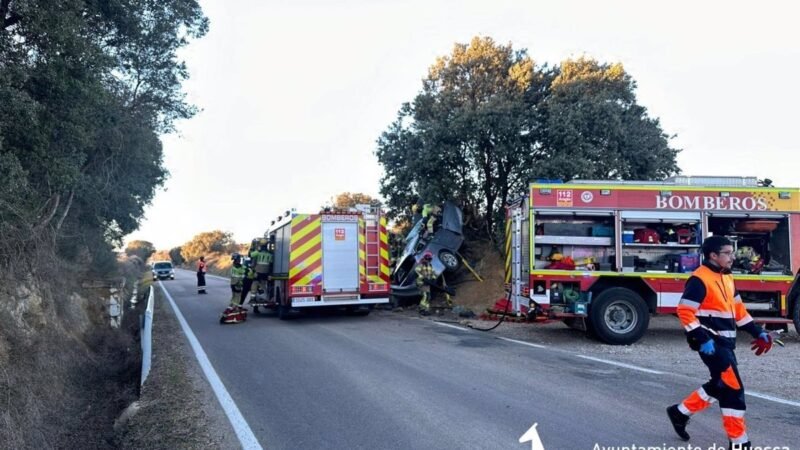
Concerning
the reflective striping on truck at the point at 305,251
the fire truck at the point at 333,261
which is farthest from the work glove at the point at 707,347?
the reflective striping on truck at the point at 305,251

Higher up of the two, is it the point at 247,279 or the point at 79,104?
the point at 79,104

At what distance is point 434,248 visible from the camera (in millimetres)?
16969

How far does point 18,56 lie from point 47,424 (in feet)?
17.8

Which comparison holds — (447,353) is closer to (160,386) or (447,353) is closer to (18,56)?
(160,386)

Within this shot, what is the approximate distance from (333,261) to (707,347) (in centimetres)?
1041

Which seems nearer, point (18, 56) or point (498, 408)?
point (498, 408)

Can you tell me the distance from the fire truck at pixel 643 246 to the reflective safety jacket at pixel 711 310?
5.58m

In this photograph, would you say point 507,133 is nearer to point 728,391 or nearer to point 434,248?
point 434,248

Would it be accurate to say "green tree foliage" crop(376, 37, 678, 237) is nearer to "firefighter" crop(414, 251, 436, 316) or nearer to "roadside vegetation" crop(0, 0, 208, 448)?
"firefighter" crop(414, 251, 436, 316)

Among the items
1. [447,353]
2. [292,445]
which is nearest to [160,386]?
[292,445]

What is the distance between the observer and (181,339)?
1118 centimetres

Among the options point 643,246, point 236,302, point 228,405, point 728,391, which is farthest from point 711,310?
point 236,302

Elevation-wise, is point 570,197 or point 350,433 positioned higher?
point 570,197

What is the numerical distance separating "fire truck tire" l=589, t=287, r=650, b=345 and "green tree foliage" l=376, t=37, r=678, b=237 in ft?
20.2
